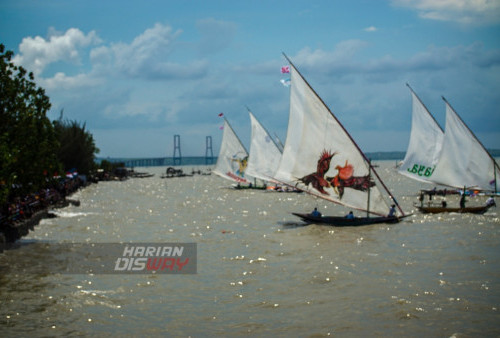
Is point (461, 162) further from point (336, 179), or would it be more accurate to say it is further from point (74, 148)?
point (74, 148)

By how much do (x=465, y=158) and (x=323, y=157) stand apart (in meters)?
25.1

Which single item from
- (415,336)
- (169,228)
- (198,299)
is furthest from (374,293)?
(169,228)

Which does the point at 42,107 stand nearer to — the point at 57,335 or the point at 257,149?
the point at 57,335

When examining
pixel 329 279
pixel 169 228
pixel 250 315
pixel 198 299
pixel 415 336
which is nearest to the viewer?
pixel 415 336

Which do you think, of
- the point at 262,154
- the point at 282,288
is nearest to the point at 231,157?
the point at 262,154

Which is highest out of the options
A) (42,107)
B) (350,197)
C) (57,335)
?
(42,107)

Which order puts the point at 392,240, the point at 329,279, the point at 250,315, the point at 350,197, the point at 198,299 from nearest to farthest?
the point at 250,315
the point at 198,299
the point at 329,279
the point at 392,240
the point at 350,197

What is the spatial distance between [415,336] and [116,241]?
25.0 metres

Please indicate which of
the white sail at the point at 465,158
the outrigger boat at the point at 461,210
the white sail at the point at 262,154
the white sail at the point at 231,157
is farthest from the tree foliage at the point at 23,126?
the white sail at the point at 231,157

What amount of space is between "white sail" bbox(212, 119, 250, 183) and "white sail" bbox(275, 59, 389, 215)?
56794 millimetres

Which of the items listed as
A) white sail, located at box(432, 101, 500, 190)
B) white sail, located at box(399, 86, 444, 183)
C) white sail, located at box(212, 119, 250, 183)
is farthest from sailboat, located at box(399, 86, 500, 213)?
white sail, located at box(212, 119, 250, 183)

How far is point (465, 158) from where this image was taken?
208ft

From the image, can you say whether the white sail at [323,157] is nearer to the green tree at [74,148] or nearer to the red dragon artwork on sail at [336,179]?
the red dragon artwork on sail at [336,179]

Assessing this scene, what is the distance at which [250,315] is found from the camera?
2230cm
